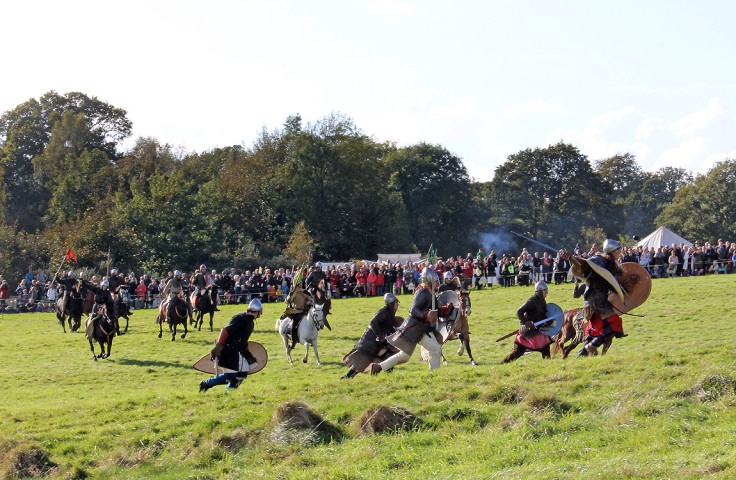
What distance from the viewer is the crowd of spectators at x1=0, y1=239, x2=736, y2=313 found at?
36.8 meters

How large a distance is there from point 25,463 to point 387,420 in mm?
4930

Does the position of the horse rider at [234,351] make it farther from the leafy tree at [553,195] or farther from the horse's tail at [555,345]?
the leafy tree at [553,195]

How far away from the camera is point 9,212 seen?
70.3m

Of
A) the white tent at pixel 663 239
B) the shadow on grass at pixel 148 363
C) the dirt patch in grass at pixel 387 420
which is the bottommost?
the shadow on grass at pixel 148 363

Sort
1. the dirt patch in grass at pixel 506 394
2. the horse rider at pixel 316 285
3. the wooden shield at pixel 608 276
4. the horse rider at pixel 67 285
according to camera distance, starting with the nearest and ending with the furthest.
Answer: the dirt patch in grass at pixel 506 394, the wooden shield at pixel 608 276, the horse rider at pixel 316 285, the horse rider at pixel 67 285

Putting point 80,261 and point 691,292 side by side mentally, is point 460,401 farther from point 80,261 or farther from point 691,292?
point 80,261

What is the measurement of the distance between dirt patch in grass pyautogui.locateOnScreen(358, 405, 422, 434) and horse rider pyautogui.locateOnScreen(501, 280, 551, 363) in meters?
4.55

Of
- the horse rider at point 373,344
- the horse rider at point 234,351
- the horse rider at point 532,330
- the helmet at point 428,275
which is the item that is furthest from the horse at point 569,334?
the horse rider at point 234,351

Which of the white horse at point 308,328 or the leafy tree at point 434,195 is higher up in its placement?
the leafy tree at point 434,195

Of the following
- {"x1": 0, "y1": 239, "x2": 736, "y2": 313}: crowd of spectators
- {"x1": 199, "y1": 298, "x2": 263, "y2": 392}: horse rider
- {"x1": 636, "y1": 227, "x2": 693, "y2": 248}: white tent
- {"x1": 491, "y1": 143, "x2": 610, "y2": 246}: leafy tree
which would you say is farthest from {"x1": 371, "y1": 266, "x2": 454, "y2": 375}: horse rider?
{"x1": 491, "y1": 143, "x2": 610, "y2": 246}: leafy tree

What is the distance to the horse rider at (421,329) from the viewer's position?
14.8 metres

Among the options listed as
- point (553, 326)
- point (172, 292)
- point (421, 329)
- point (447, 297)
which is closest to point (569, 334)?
point (553, 326)

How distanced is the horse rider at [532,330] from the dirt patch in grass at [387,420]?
4545 millimetres

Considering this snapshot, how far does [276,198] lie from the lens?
63.4 metres
